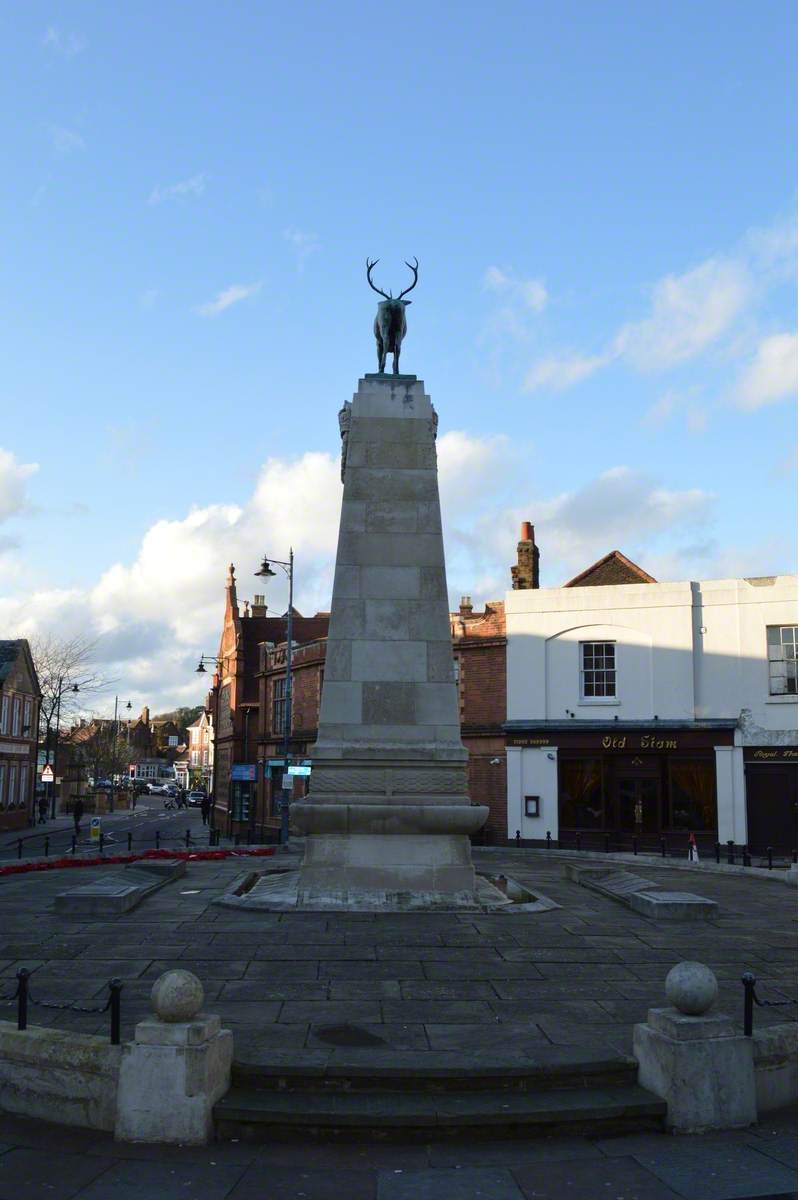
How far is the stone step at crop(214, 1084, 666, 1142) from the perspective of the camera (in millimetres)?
7938

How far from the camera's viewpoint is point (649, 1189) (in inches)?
275

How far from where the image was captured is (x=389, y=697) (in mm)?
18203

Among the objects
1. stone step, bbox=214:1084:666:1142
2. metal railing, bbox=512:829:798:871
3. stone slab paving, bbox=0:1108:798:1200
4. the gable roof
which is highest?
the gable roof

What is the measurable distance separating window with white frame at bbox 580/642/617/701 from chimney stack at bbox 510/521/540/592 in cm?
491

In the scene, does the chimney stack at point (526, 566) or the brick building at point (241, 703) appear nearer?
the chimney stack at point (526, 566)

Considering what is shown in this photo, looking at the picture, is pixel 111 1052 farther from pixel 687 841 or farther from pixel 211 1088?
pixel 687 841

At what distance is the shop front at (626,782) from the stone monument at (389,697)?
21.1 m

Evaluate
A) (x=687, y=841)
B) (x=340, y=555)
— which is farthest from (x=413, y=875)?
(x=687, y=841)

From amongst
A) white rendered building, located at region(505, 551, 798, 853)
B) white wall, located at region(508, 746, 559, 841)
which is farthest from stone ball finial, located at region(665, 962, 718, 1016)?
white wall, located at region(508, 746, 559, 841)

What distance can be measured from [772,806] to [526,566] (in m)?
14.1

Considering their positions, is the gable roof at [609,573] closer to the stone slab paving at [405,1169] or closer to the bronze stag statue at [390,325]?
the bronze stag statue at [390,325]

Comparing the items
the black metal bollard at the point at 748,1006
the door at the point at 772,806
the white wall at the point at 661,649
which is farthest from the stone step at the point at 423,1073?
the white wall at the point at 661,649

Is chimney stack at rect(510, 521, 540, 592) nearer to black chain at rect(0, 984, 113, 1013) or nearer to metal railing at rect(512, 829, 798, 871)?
metal railing at rect(512, 829, 798, 871)

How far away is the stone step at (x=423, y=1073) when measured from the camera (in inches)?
334
